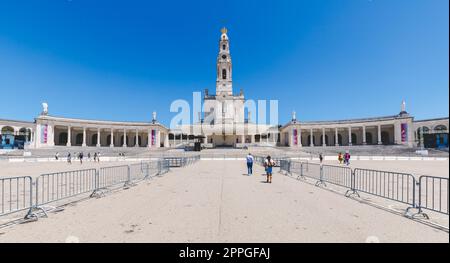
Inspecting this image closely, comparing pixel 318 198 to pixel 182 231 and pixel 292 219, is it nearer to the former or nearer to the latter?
pixel 292 219

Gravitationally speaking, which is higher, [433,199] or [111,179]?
[433,199]

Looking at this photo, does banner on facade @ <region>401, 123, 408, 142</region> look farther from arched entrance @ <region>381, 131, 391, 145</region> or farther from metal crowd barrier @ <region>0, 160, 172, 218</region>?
metal crowd barrier @ <region>0, 160, 172, 218</region>

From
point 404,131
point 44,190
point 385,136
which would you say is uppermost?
point 404,131

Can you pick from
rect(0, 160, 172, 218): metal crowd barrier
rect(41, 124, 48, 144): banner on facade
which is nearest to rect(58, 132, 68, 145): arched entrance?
rect(41, 124, 48, 144): banner on facade

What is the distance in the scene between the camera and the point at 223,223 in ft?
16.3

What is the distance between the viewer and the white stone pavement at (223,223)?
4203 mm

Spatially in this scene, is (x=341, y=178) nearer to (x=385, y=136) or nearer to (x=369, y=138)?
(x=385, y=136)

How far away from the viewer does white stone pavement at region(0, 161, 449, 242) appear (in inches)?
165

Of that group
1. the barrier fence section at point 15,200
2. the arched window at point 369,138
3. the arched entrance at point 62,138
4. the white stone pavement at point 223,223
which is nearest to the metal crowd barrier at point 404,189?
the white stone pavement at point 223,223

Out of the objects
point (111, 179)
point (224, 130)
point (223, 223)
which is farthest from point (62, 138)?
A: point (223, 223)

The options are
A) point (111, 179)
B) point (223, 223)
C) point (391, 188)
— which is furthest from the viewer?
point (111, 179)

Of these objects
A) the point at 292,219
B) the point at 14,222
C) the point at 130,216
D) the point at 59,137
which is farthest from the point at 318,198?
the point at 59,137
